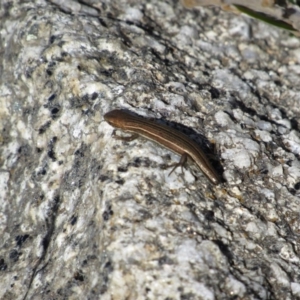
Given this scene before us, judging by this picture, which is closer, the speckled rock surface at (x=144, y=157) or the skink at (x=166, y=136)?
the speckled rock surface at (x=144, y=157)

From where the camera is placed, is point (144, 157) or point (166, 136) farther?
point (166, 136)

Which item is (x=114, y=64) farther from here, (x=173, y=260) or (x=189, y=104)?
(x=173, y=260)

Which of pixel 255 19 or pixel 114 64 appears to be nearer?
pixel 114 64

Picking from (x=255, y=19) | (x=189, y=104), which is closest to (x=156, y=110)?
(x=189, y=104)

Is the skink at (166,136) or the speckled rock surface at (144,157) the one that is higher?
the skink at (166,136)
